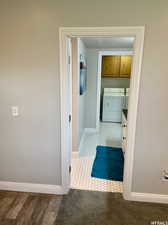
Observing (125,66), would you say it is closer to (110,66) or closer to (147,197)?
(110,66)

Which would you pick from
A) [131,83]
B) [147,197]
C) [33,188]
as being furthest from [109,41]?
[33,188]

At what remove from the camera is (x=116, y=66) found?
5.28 m

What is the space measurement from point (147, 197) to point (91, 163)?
1100mm

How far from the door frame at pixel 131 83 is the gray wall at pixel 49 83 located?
0.17 feet

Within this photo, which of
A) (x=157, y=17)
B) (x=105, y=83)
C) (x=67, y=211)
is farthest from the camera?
(x=105, y=83)

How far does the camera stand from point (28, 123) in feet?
6.55

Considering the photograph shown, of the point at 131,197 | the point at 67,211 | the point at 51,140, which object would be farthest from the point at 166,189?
the point at 51,140

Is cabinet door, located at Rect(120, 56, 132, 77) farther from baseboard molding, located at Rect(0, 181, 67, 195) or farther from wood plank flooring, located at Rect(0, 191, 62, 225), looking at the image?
wood plank flooring, located at Rect(0, 191, 62, 225)

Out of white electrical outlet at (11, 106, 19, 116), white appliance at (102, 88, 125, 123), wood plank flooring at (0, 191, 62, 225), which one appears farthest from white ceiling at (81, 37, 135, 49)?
wood plank flooring at (0, 191, 62, 225)

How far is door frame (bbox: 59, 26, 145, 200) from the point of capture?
1.67m

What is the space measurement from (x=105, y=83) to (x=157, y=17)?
13.6ft

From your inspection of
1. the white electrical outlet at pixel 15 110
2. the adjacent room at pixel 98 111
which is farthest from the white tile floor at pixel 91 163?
the white electrical outlet at pixel 15 110

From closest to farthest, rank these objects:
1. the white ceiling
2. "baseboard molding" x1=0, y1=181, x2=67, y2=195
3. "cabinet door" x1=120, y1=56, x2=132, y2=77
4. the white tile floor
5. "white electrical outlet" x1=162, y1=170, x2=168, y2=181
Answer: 1. "white electrical outlet" x1=162, y1=170, x2=168, y2=181
2. "baseboard molding" x1=0, y1=181, x2=67, y2=195
3. the white tile floor
4. the white ceiling
5. "cabinet door" x1=120, y1=56, x2=132, y2=77

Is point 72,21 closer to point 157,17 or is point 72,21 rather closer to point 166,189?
point 157,17
